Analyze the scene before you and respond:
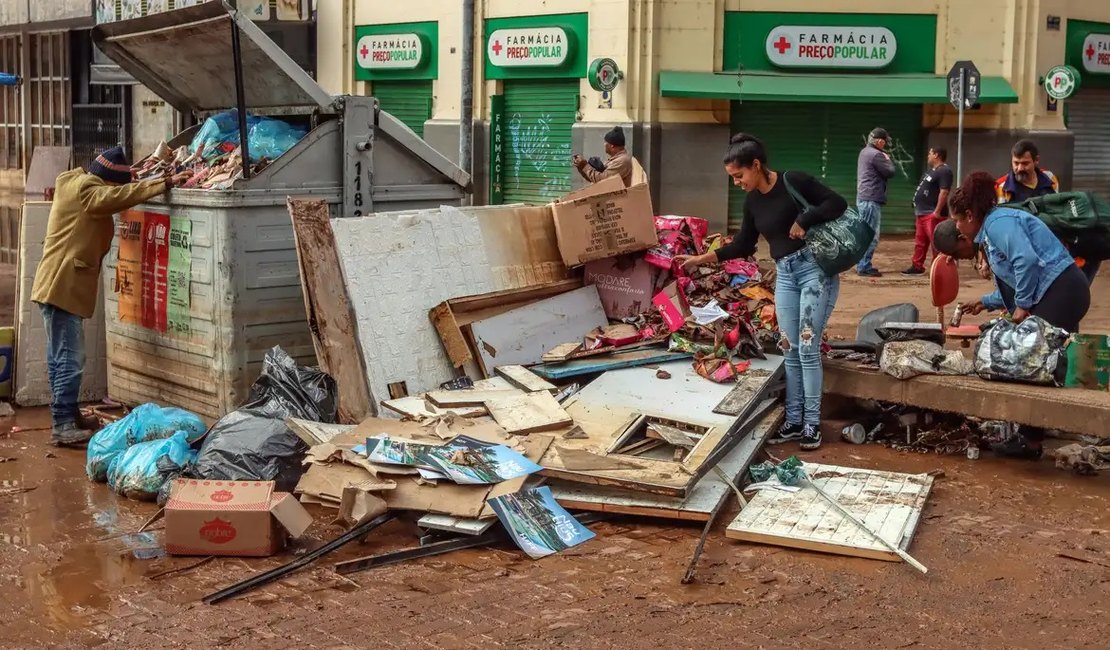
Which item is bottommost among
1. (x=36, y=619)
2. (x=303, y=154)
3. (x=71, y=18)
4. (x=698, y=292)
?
(x=36, y=619)

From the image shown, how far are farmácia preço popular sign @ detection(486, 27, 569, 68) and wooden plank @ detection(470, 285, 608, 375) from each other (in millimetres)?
12885

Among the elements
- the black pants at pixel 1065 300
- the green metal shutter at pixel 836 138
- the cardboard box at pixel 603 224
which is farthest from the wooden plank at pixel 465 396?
the green metal shutter at pixel 836 138

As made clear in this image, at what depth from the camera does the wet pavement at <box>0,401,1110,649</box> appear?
16.1 feet

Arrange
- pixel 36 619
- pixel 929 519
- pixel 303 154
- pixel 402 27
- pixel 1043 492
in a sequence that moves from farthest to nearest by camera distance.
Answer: pixel 402 27 → pixel 303 154 → pixel 1043 492 → pixel 929 519 → pixel 36 619

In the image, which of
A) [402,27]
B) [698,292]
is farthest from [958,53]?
[698,292]

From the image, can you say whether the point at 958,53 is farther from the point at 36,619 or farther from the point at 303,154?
the point at 36,619

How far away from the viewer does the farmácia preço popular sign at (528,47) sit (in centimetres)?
2089

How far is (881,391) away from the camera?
7.81 m

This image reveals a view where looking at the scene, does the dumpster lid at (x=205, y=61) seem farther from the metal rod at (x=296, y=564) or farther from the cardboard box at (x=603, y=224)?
the metal rod at (x=296, y=564)

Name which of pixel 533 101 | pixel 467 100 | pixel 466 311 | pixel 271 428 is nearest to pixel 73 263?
pixel 271 428

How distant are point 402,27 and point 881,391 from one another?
58.1ft

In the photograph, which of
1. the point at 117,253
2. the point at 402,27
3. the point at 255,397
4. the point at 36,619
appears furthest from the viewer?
the point at 402,27

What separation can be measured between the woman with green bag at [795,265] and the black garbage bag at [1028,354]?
958 mm

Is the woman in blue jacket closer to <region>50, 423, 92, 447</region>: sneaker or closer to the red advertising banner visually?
the red advertising banner
